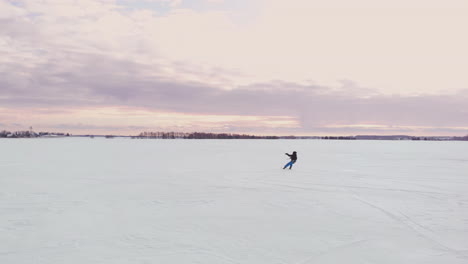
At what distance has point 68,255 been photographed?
4.34 metres

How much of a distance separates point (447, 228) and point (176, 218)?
449 cm

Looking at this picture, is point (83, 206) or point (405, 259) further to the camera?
point (83, 206)

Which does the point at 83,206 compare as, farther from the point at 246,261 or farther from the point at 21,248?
the point at 246,261

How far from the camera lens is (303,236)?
17.2ft

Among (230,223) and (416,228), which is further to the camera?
(230,223)

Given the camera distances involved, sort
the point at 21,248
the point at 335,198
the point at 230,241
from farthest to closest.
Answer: the point at 335,198
the point at 230,241
the point at 21,248

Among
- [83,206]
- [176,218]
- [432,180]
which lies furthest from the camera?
[432,180]

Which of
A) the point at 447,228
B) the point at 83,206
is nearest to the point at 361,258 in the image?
the point at 447,228

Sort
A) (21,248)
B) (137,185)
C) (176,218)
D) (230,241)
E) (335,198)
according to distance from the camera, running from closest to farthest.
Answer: (21,248), (230,241), (176,218), (335,198), (137,185)

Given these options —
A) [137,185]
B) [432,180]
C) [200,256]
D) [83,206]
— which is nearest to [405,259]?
[200,256]

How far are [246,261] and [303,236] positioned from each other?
138cm

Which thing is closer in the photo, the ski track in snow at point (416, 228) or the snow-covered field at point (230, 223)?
the snow-covered field at point (230, 223)

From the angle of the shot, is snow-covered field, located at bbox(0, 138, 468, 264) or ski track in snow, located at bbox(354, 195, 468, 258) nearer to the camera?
snow-covered field, located at bbox(0, 138, 468, 264)

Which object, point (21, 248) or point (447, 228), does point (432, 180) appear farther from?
point (21, 248)
